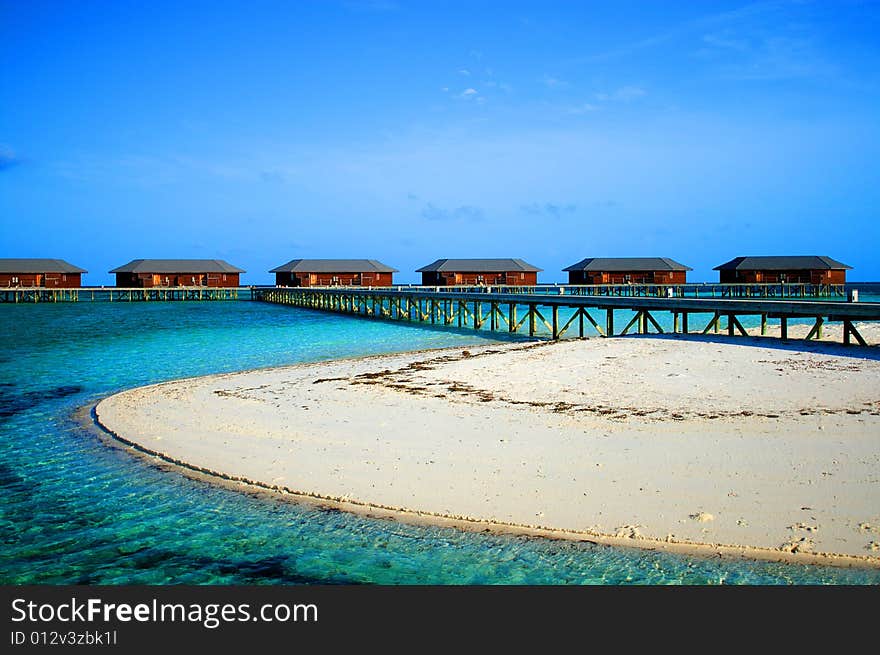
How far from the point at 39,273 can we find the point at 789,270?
7846 centimetres

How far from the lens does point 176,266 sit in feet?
261

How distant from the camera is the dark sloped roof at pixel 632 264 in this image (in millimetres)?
71688

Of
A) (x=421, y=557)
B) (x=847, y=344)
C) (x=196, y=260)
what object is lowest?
(x=421, y=557)

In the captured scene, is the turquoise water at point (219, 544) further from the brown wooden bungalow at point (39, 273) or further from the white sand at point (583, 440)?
the brown wooden bungalow at point (39, 273)

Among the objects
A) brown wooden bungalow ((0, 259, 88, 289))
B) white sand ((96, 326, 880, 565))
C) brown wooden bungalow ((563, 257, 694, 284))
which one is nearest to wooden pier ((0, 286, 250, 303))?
brown wooden bungalow ((0, 259, 88, 289))

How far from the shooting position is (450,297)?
3881 centimetres

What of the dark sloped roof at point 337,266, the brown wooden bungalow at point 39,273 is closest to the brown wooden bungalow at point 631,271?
the dark sloped roof at point 337,266

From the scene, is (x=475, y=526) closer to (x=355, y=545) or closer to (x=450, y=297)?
(x=355, y=545)

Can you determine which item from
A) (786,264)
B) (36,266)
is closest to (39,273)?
(36,266)

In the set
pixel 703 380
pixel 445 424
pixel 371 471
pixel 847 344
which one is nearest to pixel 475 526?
pixel 371 471

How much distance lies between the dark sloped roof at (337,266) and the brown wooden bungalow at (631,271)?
845 inches

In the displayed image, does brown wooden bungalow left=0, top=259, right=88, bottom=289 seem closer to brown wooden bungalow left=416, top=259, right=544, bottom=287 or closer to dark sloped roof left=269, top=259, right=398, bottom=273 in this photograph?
dark sloped roof left=269, top=259, right=398, bottom=273

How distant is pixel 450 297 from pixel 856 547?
110 feet

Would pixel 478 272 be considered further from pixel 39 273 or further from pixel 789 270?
pixel 39 273
